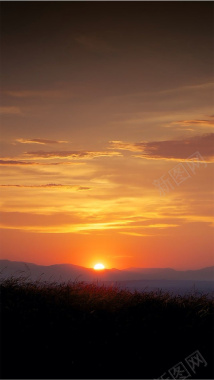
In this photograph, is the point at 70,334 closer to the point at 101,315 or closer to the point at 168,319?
the point at 101,315

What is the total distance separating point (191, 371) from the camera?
34.7 feet

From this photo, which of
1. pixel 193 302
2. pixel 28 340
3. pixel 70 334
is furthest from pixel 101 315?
pixel 193 302

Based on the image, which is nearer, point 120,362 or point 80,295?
point 120,362

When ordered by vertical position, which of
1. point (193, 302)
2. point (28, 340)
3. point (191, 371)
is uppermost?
point (193, 302)

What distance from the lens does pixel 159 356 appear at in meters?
10.9

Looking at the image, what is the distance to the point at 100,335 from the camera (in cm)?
1108

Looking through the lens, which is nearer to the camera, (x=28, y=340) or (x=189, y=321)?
(x=28, y=340)

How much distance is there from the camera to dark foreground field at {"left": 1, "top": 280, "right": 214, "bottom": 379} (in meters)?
10.4

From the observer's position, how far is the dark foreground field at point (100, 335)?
10.4m

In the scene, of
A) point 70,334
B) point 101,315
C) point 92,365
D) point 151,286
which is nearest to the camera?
point 92,365

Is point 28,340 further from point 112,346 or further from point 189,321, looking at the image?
point 189,321

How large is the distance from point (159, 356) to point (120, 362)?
1.00m

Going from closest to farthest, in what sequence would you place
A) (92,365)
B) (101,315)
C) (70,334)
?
(92,365) → (70,334) → (101,315)

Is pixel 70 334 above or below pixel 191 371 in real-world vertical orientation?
above
